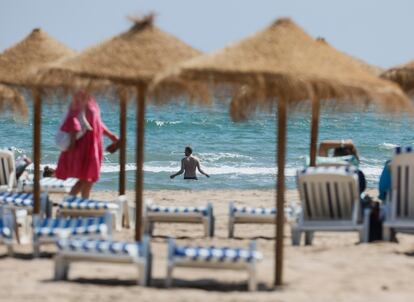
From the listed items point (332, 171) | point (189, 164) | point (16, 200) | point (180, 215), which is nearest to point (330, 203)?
point (332, 171)

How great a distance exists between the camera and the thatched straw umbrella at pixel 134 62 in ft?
26.5

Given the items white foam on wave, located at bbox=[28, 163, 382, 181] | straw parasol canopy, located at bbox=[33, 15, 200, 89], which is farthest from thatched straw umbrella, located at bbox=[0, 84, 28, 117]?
white foam on wave, located at bbox=[28, 163, 382, 181]

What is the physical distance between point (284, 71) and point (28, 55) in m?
4.14

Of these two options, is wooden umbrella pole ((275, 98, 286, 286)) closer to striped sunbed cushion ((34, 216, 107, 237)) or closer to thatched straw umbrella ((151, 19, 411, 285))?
thatched straw umbrella ((151, 19, 411, 285))

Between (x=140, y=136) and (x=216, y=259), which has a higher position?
(x=140, y=136)

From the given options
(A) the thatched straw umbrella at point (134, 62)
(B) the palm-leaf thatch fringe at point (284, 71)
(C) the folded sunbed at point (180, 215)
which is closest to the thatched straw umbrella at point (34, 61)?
(C) the folded sunbed at point (180, 215)

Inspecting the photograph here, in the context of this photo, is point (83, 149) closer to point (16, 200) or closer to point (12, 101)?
point (16, 200)

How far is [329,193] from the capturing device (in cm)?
913

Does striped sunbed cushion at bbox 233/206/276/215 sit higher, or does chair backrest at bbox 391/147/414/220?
chair backrest at bbox 391/147/414/220

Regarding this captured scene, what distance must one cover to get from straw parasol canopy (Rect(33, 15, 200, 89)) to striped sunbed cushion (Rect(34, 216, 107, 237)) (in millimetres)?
1126

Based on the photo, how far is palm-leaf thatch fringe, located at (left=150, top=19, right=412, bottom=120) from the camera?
23.0 ft

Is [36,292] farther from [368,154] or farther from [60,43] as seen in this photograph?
[368,154]

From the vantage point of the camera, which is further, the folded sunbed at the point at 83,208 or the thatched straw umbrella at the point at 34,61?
the thatched straw umbrella at the point at 34,61

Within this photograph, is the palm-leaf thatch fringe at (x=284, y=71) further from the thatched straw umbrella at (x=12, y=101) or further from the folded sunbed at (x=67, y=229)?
the thatched straw umbrella at (x=12, y=101)
